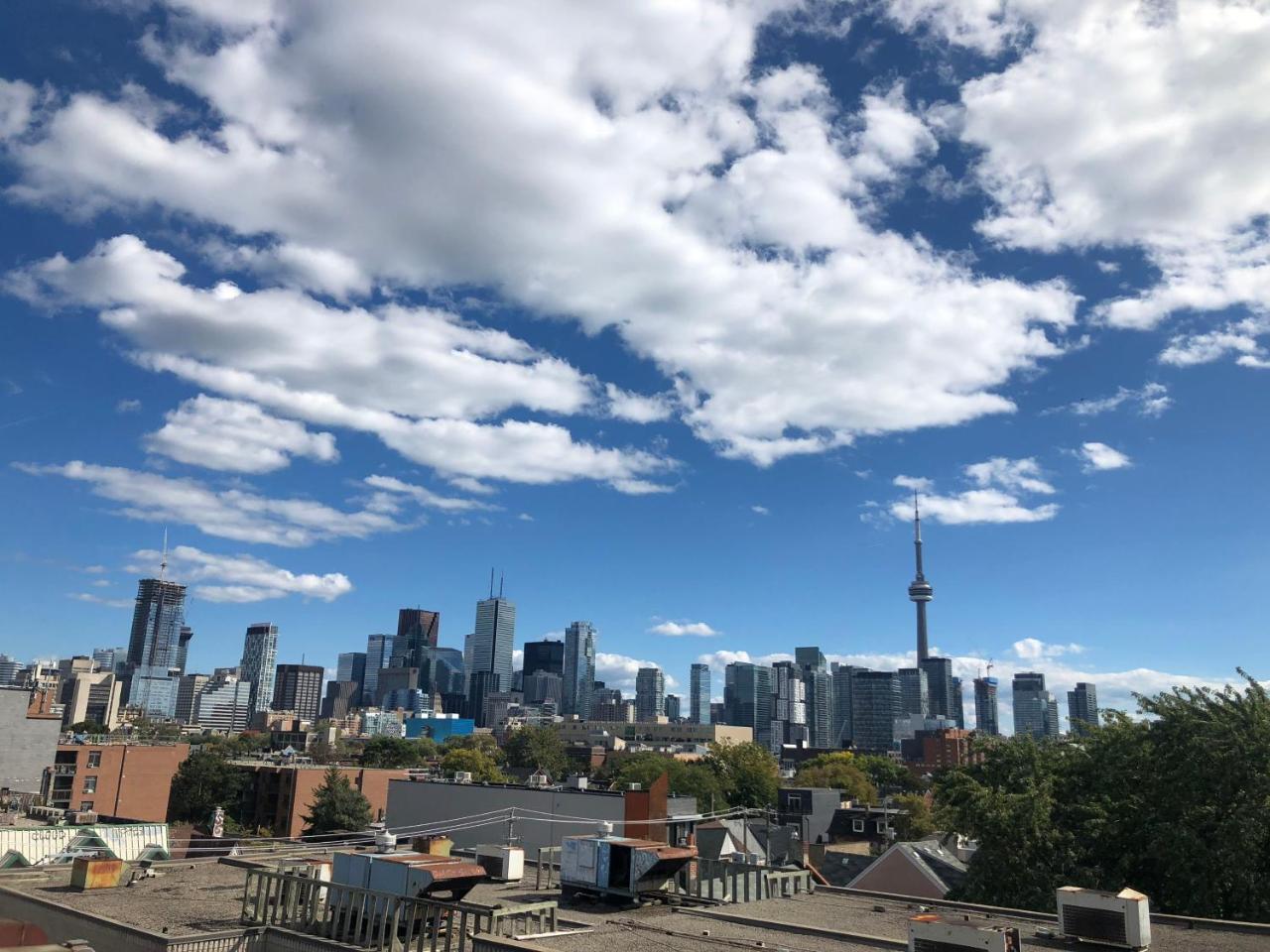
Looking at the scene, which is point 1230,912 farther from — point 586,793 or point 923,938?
point 586,793

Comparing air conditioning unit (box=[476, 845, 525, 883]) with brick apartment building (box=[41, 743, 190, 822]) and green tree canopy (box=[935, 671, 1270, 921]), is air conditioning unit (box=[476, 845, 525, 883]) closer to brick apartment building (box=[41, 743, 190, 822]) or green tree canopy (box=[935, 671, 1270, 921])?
green tree canopy (box=[935, 671, 1270, 921])

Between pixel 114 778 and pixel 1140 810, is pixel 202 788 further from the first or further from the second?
pixel 1140 810

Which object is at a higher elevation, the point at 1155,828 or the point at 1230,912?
the point at 1155,828

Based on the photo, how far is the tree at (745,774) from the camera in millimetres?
130500

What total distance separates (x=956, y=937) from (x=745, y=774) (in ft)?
419

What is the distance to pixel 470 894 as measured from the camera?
86.9 ft

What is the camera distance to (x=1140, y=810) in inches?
1257

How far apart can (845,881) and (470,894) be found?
31.0 meters

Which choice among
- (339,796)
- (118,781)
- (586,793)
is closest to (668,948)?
(586,793)

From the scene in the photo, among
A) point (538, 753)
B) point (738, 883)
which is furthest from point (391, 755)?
point (738, 883)

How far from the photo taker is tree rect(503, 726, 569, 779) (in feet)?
554

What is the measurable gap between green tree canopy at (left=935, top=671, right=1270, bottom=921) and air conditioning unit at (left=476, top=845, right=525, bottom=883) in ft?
55.0

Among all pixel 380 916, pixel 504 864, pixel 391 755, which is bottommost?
pixel 391 755

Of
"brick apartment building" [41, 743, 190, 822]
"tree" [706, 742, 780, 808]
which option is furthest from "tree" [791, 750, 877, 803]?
"brick apartment building" [41, 743, 190, 822]
